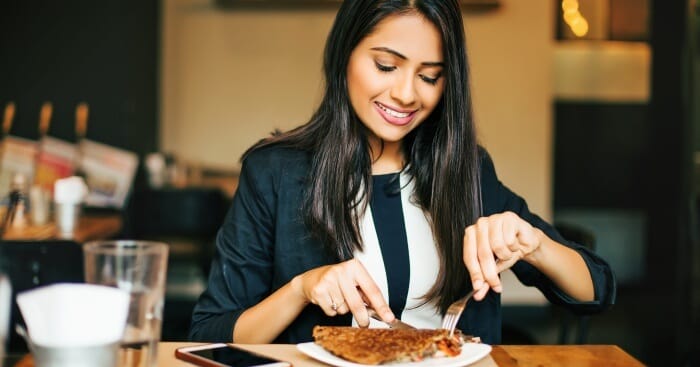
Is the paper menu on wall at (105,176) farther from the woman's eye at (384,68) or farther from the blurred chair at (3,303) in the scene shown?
the blurred chair at (3,303)

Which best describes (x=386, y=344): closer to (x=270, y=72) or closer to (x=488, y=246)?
(x=488, y=246)

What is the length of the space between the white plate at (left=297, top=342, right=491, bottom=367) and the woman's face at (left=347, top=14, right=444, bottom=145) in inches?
22.1

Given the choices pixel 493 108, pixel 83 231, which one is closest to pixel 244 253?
pixel 83 231

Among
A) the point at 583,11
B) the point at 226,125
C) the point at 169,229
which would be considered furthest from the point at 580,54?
the point at 169,229

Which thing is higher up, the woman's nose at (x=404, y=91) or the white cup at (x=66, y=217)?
the woman's nose at (x=404, y=91)

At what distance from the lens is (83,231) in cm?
328

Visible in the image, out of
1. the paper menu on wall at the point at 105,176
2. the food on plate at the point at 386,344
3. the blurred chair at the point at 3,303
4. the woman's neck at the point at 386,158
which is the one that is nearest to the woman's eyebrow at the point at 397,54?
the woman's neck at the point at 386,158

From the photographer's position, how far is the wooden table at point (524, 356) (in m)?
1.19

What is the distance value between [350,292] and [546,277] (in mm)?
484

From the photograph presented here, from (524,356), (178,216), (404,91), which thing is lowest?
(178,216)

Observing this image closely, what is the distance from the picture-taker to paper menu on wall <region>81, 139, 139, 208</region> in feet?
13.0

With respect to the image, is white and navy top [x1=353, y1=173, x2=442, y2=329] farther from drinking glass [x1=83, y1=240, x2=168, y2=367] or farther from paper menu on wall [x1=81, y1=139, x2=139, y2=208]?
paper menu on wall [x1=81, y1=139, x2=139, y2=208]

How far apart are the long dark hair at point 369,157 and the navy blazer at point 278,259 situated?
0.11 feet

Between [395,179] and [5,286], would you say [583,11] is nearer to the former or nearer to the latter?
[395,179]
